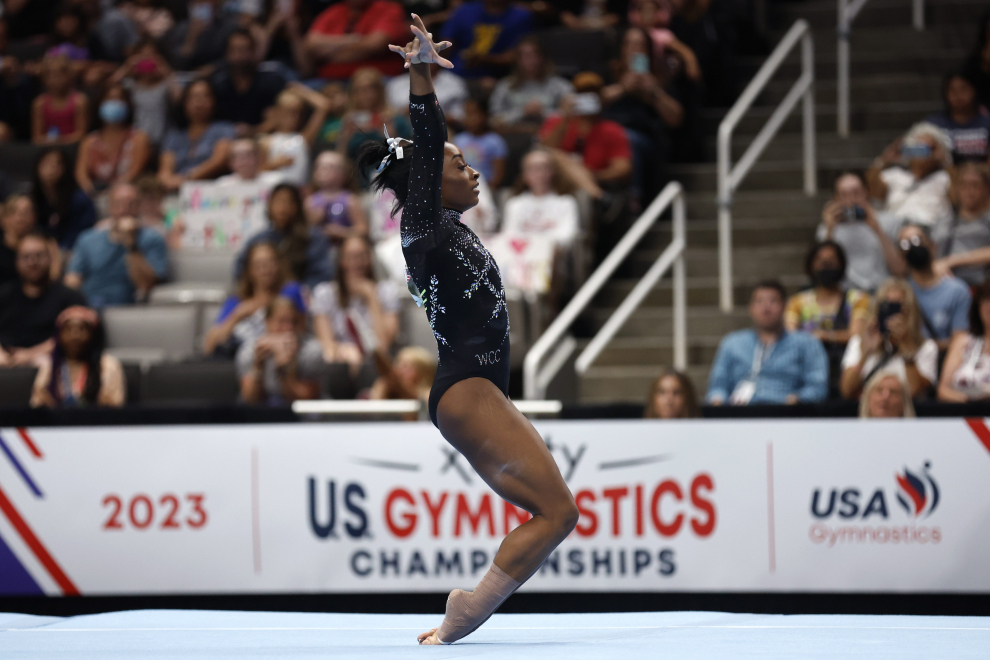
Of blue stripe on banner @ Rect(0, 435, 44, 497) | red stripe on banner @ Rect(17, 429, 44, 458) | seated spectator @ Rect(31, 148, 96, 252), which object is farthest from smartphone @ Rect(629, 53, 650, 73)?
blue stripe on banner @ Rect(0, 435, 44, 497)

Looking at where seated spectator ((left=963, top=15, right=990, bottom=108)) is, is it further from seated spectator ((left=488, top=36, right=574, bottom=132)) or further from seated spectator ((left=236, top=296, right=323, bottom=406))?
seated spectator ((left=236, top=296, right=323, bottom=406))

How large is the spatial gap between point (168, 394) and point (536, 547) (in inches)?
157

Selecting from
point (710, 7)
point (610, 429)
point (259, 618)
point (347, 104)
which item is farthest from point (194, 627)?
point (710, 7)

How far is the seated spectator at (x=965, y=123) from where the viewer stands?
803 cm

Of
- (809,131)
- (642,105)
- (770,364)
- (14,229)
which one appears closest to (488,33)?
(642,105)

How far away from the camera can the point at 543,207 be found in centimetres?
812

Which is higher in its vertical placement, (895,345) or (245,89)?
(245,89)

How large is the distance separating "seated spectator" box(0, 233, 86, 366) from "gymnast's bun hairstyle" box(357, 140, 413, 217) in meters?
→ 4.50

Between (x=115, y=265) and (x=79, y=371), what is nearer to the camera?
(x=79, y=371)

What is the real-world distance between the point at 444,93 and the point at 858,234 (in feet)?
10.4

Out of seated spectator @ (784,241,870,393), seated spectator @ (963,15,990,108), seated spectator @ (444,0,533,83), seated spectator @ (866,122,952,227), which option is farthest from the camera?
seated spectator @ (444,0,533,83)

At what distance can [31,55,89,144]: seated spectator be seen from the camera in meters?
10.0

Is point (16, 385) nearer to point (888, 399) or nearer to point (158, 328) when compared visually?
point (158, 328)

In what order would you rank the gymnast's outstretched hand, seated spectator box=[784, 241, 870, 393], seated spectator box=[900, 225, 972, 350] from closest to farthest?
the gymnast's outstretched hand < seated spectator box=[900, 225, 972, 350] < seated spectator box=[784, 241, 870, 393]
